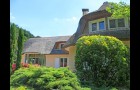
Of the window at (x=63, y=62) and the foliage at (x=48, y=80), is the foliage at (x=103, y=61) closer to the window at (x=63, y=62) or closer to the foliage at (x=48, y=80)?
the foliage at (x=48, y=80)

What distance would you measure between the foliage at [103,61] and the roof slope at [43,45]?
1695 cm

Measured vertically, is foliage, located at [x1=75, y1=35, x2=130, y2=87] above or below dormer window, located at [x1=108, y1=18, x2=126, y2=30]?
below

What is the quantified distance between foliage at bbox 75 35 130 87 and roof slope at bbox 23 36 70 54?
1695cm

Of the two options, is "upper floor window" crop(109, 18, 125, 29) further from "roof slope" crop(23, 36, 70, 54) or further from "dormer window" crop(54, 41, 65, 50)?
"dormer window" crop(54, 41, 65, 50)

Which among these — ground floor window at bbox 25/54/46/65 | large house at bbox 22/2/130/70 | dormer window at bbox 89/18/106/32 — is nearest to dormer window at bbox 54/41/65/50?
large house at bbox 22/2/130/70

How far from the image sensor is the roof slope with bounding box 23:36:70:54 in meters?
28.8

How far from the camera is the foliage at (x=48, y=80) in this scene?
8609 mm

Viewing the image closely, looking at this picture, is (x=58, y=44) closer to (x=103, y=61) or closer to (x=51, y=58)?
(x=51, y=58)

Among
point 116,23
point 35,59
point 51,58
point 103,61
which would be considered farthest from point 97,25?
point 35,59

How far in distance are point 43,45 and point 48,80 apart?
21.5 m

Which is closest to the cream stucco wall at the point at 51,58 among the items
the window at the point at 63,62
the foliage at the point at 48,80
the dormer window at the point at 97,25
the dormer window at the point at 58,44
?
the window at the point at 63,62

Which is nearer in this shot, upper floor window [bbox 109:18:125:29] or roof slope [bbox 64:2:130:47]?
roof slope [bbox 64:2:130:47]
